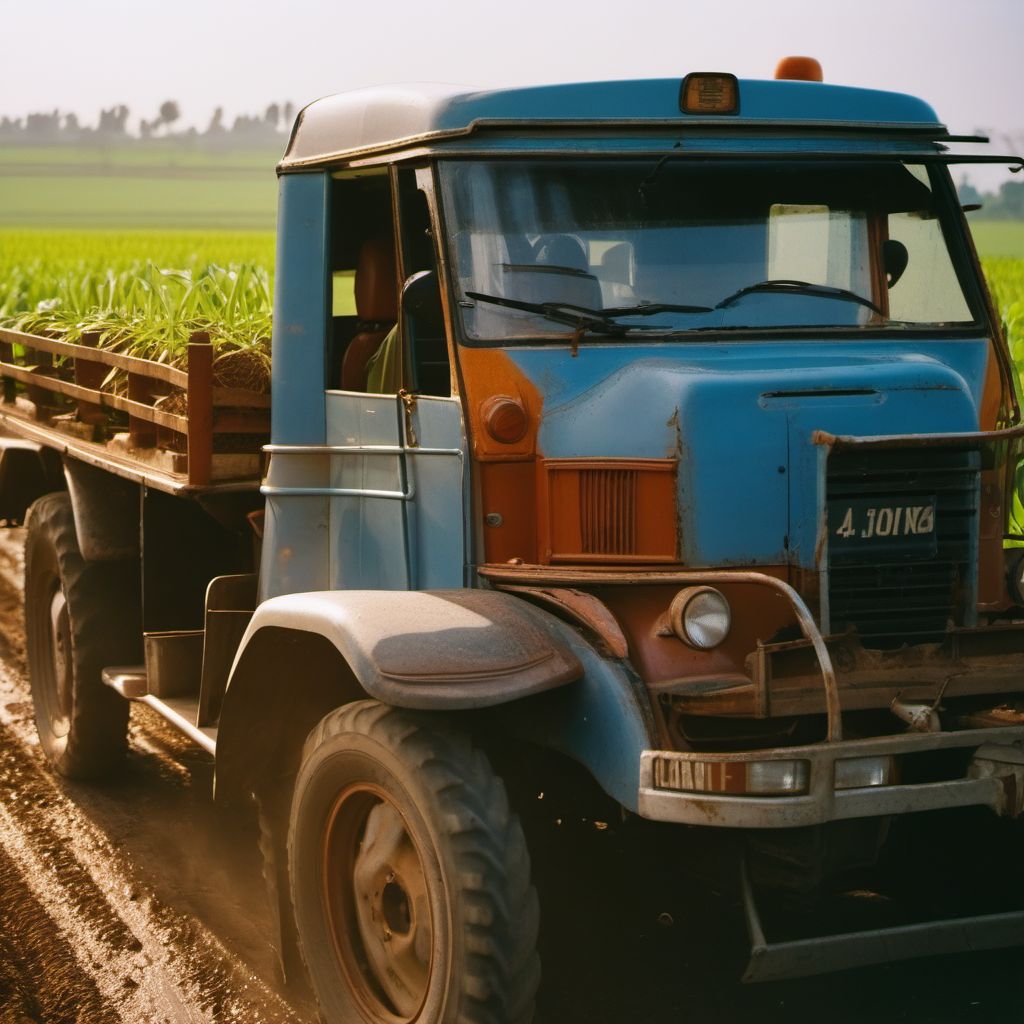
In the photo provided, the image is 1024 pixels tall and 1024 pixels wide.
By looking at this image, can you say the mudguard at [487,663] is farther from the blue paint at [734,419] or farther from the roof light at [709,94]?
the roof light at [709,94]

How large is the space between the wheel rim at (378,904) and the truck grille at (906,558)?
4.24 ft

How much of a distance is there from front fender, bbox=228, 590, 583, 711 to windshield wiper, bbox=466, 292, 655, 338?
2.67 feet

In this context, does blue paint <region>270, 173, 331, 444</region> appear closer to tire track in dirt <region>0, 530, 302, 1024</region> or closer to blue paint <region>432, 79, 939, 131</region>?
blue paint <region>432, 79, 939, 131</region>

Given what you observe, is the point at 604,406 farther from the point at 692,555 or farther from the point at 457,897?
the point at 457,897

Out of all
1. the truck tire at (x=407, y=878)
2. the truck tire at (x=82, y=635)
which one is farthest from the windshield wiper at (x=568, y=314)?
the truck tire at (x=82, y=635)

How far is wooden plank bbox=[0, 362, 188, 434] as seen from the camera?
616 cm

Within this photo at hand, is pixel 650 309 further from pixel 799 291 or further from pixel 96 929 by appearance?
pixel 96 929

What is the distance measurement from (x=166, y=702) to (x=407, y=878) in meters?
2.27

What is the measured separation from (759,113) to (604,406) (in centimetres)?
112

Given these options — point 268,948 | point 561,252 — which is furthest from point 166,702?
point 561,252

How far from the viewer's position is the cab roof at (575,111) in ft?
15.9

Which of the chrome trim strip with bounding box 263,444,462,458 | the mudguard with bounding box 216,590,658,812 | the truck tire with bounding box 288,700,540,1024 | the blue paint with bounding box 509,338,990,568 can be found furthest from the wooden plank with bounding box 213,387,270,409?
the truck tire with bounding box 288,700,540,1024

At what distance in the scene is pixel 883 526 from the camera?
14.8ft

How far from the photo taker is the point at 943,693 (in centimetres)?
429
